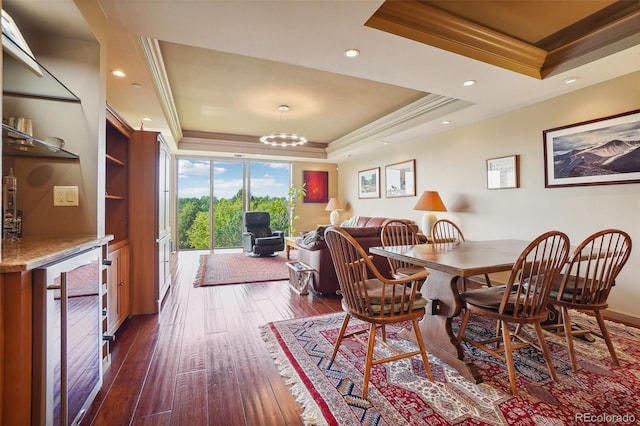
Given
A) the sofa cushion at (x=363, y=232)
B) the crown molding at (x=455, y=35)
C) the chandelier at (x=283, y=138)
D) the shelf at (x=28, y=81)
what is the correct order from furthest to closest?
the chandelier at (x=283, y=138) → the sofa cushion at (x=363, y=232) → the crown molding at (x=455, y=35) → the shelf at (x=28, y=81)

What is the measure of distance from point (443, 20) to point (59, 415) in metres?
3.34

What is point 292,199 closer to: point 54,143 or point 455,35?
point 455,35

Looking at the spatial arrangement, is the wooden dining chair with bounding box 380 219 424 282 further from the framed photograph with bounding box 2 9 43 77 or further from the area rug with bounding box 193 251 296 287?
the framed photograph with bounding box 2 9 43 77

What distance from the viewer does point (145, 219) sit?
2.99 m

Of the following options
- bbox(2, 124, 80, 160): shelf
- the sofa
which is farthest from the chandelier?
bbox(2, 124, 80, 160): shelf

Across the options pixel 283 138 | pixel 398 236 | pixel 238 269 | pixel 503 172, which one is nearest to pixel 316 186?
pixel 283 138

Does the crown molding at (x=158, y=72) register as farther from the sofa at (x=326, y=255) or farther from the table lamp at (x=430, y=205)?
the table lamp at (x=430, y=205)

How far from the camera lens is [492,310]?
6.12 ft

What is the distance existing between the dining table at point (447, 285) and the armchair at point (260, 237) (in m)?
4.24

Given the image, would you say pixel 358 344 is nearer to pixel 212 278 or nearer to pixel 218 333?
pixel 218 333

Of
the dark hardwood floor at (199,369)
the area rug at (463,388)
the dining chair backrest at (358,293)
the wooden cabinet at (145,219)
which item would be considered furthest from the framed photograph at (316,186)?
the dining chair backrest at (358,293)

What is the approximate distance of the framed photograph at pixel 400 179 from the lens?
220 inches

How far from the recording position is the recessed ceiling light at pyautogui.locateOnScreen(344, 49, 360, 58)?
242 centimetres

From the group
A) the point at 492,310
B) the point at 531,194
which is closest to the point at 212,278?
the point at 492,310
